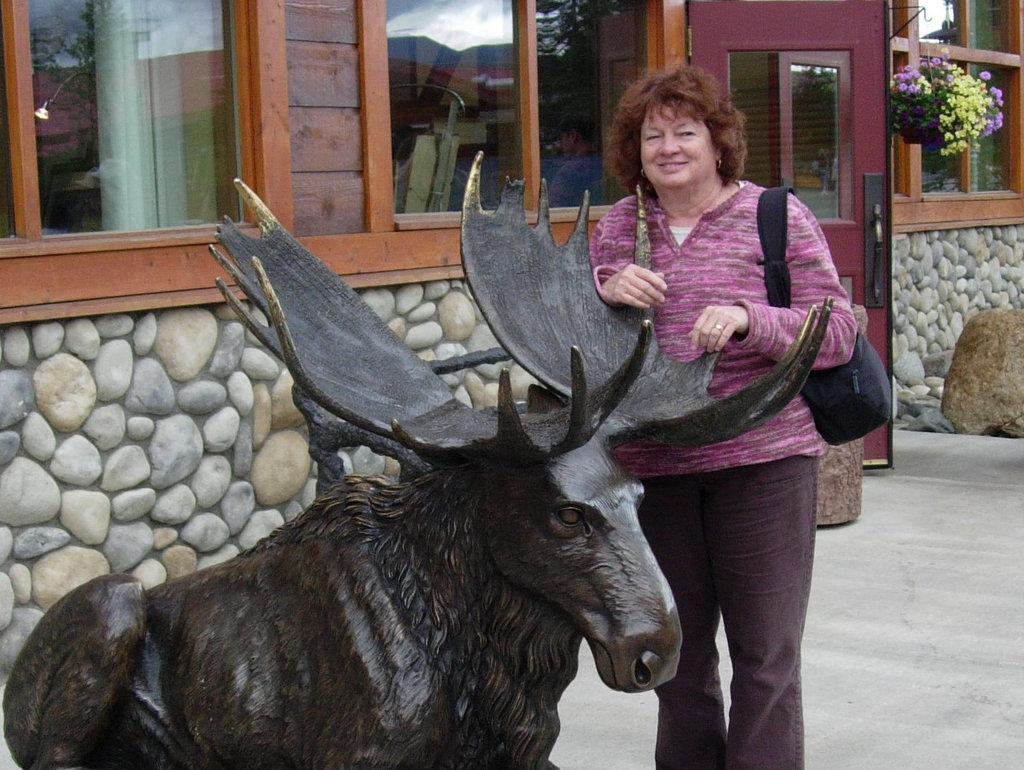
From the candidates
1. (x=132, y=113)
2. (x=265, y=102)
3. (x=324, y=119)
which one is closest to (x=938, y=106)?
(x=324, y=119)

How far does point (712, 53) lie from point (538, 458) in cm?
548

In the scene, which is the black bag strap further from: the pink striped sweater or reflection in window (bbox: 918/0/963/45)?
reflection in window (bbox: 918/0/963/45)

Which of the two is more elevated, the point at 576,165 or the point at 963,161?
the point at 963,161

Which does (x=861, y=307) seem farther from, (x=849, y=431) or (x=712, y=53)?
(x=849, y=431)

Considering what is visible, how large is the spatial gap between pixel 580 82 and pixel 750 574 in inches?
180

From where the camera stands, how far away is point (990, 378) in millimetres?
9258

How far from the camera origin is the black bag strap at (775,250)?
309 centimetres

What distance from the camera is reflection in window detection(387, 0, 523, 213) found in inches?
251

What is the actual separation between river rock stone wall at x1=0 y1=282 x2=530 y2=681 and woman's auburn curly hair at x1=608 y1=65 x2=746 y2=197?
239cm

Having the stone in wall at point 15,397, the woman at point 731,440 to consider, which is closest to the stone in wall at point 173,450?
the stone in wall at point 15,397

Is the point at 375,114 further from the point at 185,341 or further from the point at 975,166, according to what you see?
the point at 975,166

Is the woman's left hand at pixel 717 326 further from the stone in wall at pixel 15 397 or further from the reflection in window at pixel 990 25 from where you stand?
the reflection in window at pixel 990 25

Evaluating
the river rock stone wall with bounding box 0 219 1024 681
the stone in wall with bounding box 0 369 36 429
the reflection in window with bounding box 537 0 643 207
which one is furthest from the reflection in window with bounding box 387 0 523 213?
the stone in wall with bounding box 0 369 36 429

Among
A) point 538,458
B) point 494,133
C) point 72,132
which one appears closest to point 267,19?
point 72,132
